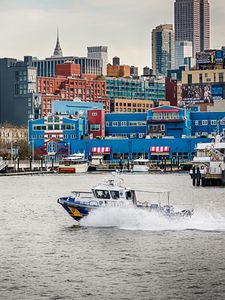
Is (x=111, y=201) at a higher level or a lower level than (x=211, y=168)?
higher

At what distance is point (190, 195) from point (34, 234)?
51.3 metres

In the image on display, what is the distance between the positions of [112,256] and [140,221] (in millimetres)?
Result: 13886

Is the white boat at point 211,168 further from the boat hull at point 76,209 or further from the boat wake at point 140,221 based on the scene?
the boat hull at point 76,209

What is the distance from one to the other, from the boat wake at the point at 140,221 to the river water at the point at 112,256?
0.08 metres

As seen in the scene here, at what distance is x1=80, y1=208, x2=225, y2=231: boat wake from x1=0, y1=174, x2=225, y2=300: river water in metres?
0.08

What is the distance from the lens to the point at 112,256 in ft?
222

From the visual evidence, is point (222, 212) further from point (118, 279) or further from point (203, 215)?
point (118, 279)

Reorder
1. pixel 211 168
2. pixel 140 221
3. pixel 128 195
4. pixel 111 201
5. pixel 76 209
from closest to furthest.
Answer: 1. pixel 111 201
2. pixel 128 195
3. pixel 140 221
4. pixel 76 209
5. pixel 211 168

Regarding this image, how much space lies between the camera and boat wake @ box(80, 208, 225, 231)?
265 feet

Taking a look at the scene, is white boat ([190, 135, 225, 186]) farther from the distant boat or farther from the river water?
the distant boat

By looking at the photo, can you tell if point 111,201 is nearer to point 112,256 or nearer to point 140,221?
point 140,221

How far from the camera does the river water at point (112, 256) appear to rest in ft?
186

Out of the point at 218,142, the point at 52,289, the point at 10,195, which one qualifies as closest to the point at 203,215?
the point at 52,289

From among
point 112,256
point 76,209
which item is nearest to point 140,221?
point 76,209
